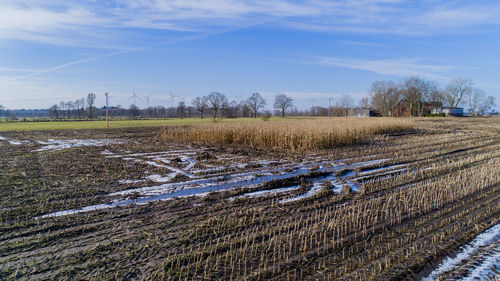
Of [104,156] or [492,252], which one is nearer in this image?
[492,252]

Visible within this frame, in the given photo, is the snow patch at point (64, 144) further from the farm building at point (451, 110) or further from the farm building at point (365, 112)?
the farm building at point (451, 110)

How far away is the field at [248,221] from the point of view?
351 centimetres

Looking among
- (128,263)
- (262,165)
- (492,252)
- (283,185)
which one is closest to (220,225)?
(128,263)

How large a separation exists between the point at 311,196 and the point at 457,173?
18.1ft

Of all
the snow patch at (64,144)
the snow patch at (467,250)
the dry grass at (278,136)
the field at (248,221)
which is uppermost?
the dry grass at (278,136)

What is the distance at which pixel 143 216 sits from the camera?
5191mm

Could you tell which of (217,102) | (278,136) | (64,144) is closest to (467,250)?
(278,136)

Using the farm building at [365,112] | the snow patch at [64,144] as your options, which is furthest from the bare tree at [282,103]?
the snow patch at [64,144]

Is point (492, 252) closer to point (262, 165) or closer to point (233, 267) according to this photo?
point (233, 267)

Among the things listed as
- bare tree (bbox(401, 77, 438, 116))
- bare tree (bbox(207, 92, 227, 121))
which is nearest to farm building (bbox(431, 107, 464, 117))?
bare tree (bbox(401, 77, 438, 116))

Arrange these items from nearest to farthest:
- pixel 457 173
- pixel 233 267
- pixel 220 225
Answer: pixel 233 267 < pixel 220 225 < pixel 457 173

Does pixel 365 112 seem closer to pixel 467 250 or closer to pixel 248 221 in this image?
pixel 467 250

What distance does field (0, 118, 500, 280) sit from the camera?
3510 millimetres

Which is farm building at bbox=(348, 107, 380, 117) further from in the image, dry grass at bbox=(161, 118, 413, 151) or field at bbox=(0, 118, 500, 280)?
field at bbox=(0, 118, 500, 280)
